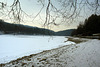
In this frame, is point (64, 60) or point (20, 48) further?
point (20, 48)

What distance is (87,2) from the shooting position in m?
2.17

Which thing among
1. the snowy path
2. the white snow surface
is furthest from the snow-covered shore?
the white snow surface

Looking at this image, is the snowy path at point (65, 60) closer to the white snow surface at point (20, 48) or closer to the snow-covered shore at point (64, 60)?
the snow-covered shore at point (64, 60)

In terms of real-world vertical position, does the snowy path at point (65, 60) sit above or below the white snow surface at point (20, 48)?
above

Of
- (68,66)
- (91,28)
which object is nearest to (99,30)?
(91,28)

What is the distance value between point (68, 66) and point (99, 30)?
107ft

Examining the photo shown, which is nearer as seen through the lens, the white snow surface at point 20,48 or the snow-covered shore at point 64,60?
the snow-covered shore at point 64,60

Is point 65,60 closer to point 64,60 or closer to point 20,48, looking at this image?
point 64,60

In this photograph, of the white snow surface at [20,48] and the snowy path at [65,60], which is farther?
the white snow surface at [20,48]

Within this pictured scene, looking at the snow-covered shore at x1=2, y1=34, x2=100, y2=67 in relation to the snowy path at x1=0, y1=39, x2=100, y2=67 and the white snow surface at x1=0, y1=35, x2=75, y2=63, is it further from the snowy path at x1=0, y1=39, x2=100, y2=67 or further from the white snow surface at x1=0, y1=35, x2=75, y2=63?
the white snow surface at x1=0, y1=35, x2=75, y2=63

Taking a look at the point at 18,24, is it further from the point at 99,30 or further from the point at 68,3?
the point at 99,30

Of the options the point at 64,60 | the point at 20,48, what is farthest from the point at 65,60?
the point at 20,48

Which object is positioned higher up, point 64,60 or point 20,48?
point 64,60

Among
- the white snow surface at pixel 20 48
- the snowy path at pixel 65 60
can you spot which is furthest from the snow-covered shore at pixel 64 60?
the white snow surface at pixel 20 48
